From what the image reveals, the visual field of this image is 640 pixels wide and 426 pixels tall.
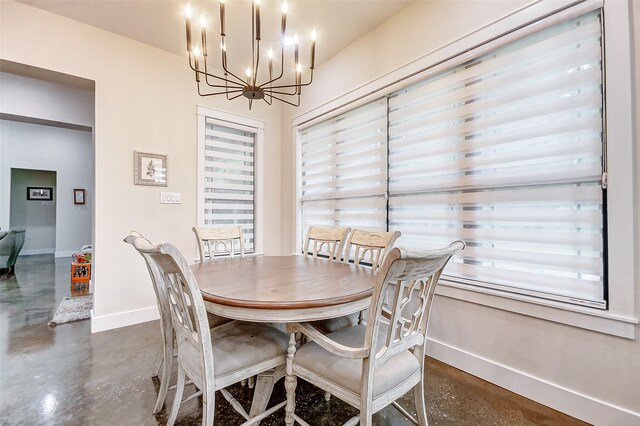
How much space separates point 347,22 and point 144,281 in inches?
132

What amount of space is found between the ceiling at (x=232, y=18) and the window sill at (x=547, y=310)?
2.44 meters

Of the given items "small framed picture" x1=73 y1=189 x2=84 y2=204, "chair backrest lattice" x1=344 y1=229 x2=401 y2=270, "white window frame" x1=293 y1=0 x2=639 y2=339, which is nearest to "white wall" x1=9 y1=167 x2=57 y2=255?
"small framed picture" x1=73 y1=189 x2=84 y2=204

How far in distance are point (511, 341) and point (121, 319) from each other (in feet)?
11.2

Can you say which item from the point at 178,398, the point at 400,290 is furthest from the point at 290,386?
the point at 400,290

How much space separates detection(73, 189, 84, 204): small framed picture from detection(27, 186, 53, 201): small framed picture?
3.93ft

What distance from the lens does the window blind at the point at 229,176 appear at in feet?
11.4

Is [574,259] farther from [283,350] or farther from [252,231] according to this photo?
[252,231]

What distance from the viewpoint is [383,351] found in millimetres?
1062

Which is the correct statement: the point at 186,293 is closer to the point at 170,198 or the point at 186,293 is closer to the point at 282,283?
the point at 282,283

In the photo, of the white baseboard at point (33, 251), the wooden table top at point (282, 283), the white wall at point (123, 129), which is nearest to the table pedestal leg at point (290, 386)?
the wooden table top at point (282, 283)

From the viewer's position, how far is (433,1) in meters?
2.22

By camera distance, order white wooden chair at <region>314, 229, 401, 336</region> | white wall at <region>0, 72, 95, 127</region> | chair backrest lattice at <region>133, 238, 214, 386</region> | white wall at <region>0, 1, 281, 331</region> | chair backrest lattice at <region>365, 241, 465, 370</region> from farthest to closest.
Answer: white wall at <region>0, 72, 95, 127</region>, white wall at <region>0, 1, 281, 331</region>, white wooden chair at <region>314, 229, 401, 336</region>, chair backrest lattice at <region>133, 238, 214, 386</region>, chair backrest lattice at <region>365, 241, 465, 370</region>

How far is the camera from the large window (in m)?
1.54

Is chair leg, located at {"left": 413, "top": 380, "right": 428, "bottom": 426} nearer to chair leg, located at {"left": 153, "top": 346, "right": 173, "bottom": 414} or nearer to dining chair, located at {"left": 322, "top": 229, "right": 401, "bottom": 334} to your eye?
dining chair, located at {"left": 322, "top": 229, "right": 401, "bottom": 334}
